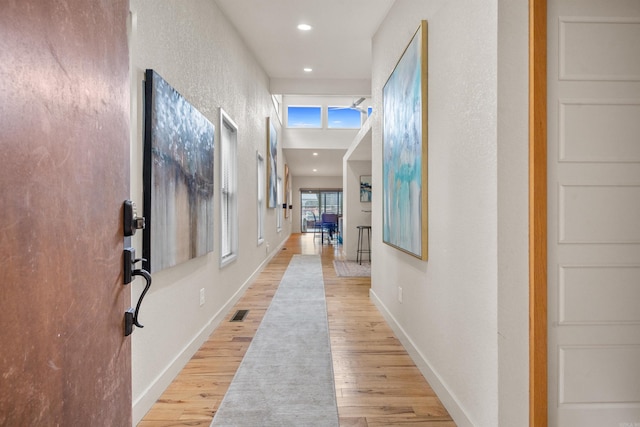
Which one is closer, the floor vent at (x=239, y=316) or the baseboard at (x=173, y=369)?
the baseboard at (x=173, y=369)

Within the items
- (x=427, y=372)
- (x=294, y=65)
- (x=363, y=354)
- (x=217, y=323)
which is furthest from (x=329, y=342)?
(x=294, y=65)

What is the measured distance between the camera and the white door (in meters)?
1.25

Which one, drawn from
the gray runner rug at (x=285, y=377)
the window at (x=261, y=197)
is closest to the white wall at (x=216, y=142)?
the gray runner rug at (x=285, y=377)

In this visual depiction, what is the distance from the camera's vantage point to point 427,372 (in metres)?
1.98

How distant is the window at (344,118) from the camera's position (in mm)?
8703

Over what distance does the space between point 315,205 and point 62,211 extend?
1403 cm

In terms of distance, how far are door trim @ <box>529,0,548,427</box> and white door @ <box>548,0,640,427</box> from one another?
54 mm

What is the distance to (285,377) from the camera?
2.00 metres

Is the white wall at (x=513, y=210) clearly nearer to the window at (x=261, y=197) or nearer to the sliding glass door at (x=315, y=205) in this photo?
the window at (x=261, y=197)

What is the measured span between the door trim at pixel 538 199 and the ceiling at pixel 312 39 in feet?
6.88

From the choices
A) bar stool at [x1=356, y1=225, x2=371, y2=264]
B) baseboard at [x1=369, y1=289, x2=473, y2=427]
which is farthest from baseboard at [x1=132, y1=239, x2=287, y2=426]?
bar stool at [x1=356, y1=225, x2=371, y2=264]

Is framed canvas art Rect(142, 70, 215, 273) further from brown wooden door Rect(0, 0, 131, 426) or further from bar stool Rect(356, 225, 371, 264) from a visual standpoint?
bar stool Rect(356, 225, 371, 264)

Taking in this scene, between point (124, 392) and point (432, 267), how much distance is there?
1.60 metres

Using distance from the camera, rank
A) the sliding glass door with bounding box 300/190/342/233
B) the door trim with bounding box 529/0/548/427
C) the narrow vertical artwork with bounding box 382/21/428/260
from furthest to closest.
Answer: the sliding glass door with bounding box 300/190/342/233, the narrow vertical artwork with bounding box 382/21/428/260, the door trim with bounding box 529/0/548/427
